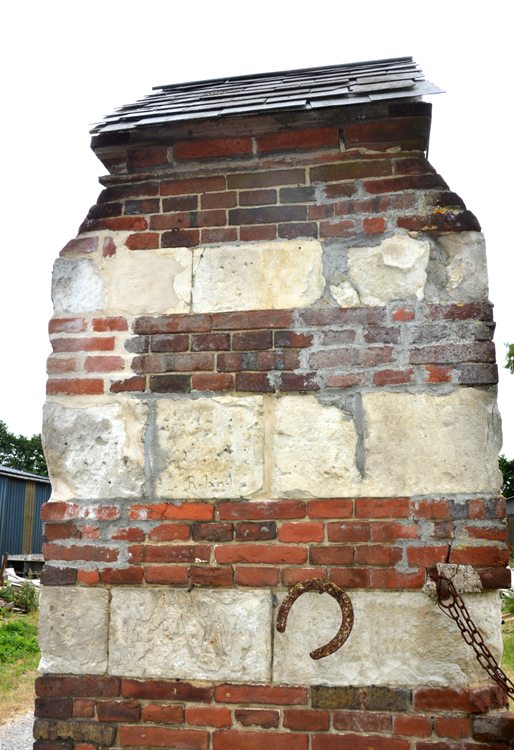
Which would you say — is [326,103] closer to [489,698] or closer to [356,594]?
[356,594]

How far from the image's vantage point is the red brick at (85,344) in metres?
2.60

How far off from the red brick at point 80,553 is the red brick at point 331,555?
33.4 inches

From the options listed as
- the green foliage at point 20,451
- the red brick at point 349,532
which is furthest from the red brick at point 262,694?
the green foliage at point 20,451

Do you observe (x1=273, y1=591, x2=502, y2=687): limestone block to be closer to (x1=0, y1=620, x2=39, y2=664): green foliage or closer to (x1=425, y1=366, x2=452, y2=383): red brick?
Answer: (x1=425, y1=366, x2=452, y2=383): red brick

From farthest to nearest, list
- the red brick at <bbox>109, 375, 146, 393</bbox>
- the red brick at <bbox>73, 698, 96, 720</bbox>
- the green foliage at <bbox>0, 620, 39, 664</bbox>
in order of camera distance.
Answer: the green foliage at <bbox>0, 620, 39, 664</bbox> → the red brick at <bbox>109, 375, 146, 393</bbox> → the red brick at <bbox>73, 698, 96, 720</bbox>

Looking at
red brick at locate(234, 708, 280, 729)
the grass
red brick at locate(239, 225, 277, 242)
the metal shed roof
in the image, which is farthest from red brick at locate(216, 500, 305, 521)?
the grass

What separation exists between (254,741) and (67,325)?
1.93 metres

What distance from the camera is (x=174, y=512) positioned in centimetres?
242

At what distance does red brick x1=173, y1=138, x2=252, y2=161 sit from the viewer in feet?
8.69

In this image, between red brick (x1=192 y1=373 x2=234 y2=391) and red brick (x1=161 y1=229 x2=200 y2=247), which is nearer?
red brick (x1=192 y1=373 x2=234 y2=391)

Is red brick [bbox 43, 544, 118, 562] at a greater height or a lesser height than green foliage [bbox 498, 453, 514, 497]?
lesser

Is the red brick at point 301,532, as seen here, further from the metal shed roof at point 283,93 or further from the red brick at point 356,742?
the metal shed roof at point 283,93

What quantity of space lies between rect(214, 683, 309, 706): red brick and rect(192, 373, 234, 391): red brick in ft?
3.97

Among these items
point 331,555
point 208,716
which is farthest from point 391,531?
point 208,716
